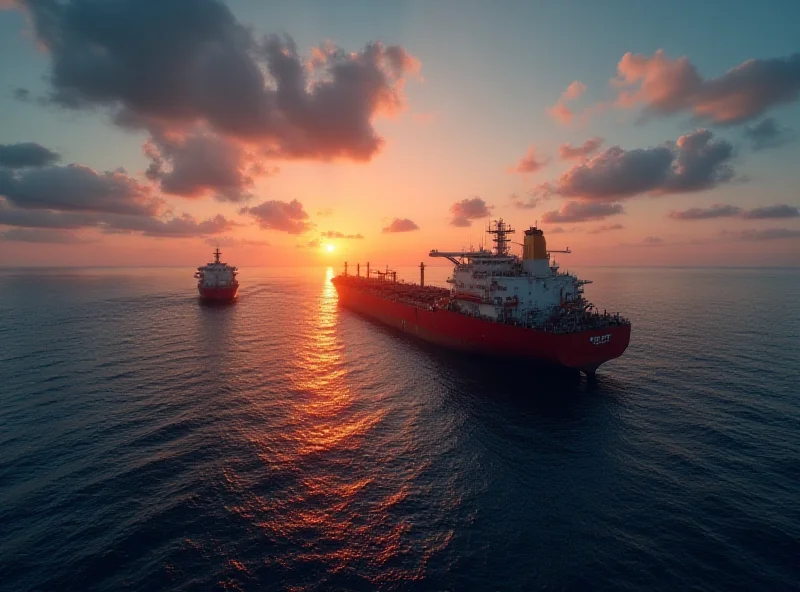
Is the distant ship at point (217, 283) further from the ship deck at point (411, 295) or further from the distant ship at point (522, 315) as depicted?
the distant ship at point (522, 315)

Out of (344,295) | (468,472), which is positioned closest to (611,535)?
(468,472)

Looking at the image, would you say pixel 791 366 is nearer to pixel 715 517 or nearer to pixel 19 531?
pixel 715 517

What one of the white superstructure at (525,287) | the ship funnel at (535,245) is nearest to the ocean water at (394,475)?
the white superstructure at (525,287)

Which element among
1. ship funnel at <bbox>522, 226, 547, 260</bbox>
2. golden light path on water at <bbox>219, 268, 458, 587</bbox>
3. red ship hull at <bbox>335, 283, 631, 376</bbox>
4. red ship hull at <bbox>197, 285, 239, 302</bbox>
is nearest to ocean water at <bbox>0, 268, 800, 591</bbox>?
golden light path on water at <bbox>219, 268, 458, 587</bbox>

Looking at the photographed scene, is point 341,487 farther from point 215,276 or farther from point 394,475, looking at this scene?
point 215,276

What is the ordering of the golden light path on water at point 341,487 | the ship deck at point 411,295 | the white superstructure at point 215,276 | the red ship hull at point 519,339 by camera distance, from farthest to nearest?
1. the white superstructure at point 215,276
2. the ship deck at point 411,295
3. the red ship hull at point 519,339
4. the golden light path on water at point 341,487

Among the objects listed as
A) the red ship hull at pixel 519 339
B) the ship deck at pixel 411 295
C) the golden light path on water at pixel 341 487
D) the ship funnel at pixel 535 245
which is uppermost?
the ship funnel at pixel 535 245

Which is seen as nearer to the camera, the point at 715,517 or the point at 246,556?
the point at 246,556
